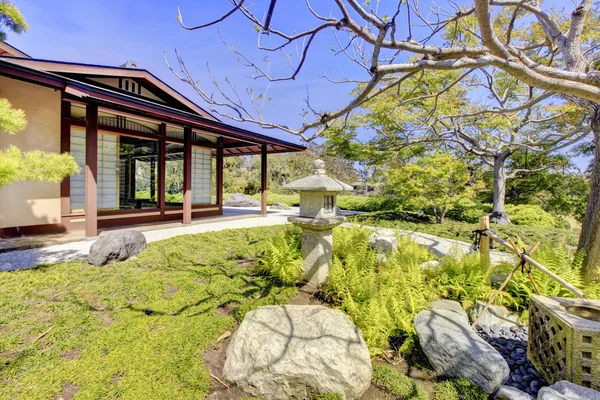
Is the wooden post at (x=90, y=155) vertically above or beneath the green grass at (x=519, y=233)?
above

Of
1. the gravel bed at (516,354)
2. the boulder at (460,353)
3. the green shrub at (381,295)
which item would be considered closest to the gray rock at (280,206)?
the green shrub at (381,295)

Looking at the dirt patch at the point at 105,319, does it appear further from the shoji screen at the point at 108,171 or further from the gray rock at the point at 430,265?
the shoji screen at the point at 108,171

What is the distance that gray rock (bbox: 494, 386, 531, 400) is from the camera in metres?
1.90

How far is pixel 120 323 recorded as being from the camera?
2.65 m

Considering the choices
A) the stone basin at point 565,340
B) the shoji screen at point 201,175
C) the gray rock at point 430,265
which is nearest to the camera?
the stone basin at point 565,340

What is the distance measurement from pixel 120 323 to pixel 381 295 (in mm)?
2734

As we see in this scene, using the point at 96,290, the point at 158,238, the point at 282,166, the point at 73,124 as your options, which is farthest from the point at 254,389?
the point at 282,166

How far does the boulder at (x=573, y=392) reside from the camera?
1.71 meters

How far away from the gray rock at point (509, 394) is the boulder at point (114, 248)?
514cm

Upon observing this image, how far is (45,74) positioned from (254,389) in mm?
6033

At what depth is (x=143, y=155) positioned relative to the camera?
29.4 feet

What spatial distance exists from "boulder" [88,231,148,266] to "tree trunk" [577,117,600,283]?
703 centimetres

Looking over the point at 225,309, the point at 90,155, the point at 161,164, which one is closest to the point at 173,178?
the point at 161,164

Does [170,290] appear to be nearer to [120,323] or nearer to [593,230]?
[120,323]
